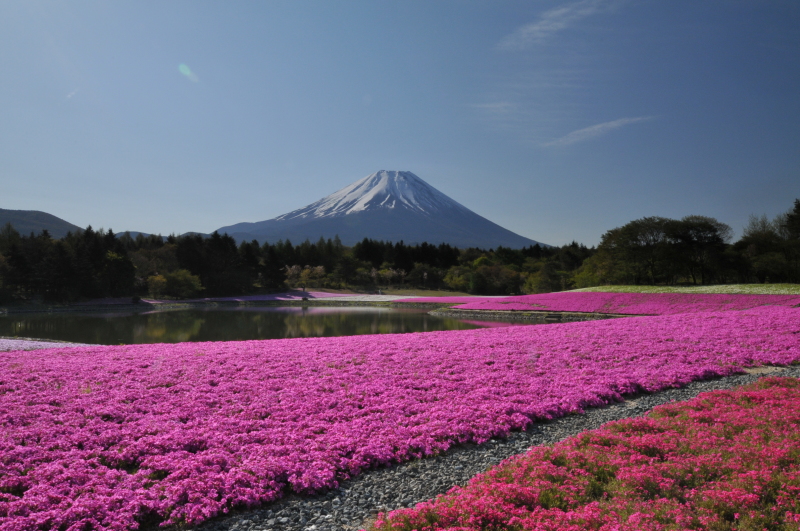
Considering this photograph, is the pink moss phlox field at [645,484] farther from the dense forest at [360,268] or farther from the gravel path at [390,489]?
the dense forest at [360,268]

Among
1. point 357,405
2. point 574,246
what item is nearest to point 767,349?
point 357,405

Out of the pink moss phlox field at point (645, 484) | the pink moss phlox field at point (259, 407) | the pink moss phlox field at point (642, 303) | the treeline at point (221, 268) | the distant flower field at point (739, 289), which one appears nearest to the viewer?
the pink moss phlox field at point (645, 484)

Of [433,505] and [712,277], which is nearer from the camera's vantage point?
[433,505]

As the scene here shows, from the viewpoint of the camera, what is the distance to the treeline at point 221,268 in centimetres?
5750

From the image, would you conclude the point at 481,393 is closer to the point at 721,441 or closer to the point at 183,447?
the point at 721,441

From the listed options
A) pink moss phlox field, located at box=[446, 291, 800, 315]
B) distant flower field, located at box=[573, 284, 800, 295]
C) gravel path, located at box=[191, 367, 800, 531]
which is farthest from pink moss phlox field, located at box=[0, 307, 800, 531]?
distant flower field, located at box=[573, 284, 800, 295]

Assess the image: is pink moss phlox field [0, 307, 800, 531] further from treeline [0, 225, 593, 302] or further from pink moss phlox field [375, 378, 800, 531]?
treeline [0, 225, 593, 302]

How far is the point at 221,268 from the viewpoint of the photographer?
80125 millimetres

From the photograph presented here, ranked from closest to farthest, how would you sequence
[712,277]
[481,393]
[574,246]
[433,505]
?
[433,505], [481,393], [712,277], [574,246]

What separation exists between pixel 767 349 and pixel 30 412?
2099 cm

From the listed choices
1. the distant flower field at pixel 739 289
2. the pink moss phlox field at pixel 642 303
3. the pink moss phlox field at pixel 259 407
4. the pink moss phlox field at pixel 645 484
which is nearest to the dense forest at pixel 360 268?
the distant flower field at pixel 739 289

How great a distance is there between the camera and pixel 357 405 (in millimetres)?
9117

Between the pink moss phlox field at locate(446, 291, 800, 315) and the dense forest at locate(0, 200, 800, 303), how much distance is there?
20123 mm

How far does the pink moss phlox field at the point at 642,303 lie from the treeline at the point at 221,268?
3335 cm
